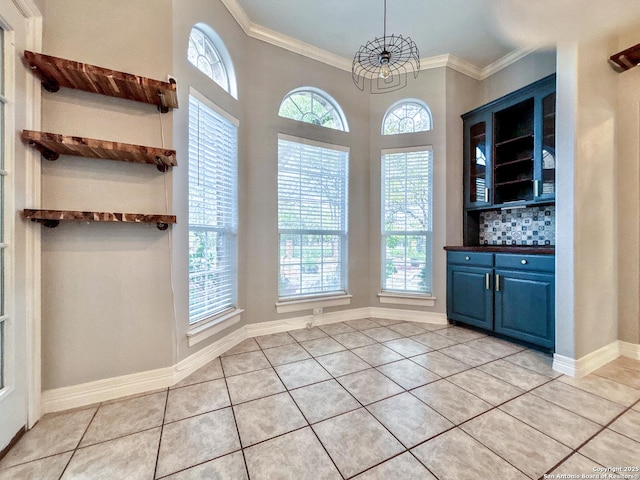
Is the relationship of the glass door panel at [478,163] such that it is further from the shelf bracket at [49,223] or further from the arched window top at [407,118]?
the shelf bracket at [49,223]

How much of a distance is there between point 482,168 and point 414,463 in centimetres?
308

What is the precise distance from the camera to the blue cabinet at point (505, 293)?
233 centimetres


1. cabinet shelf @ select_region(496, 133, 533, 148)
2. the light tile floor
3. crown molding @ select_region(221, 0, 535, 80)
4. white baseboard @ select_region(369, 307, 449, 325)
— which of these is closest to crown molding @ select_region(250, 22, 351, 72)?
crown molding @ select_region(221, 0, 535, 80)

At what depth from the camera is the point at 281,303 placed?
2.95 m

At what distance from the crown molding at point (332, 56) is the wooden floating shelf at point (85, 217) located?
2.08 meters

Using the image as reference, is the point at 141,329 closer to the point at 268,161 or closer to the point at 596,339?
the point at 268,161

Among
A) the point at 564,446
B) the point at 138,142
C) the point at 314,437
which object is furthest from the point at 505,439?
the point at 138,142

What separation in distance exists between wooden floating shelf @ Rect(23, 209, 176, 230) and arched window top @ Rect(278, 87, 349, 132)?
184 cm

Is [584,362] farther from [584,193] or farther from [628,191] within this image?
[628,191]

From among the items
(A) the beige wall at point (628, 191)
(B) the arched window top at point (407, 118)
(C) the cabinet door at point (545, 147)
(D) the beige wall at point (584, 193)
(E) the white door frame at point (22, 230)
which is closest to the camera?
(E) the white door frame at point (22, 230)

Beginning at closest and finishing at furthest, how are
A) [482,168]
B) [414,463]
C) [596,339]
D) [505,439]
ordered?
[414,463]
[505,439]
[596,339]
[482,168]

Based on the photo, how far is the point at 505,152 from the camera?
3.16 metres

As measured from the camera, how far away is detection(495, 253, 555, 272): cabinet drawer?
231cm

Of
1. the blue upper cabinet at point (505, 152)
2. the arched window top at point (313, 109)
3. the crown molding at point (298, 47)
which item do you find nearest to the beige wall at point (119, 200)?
the crown molding at point (298, 47)
